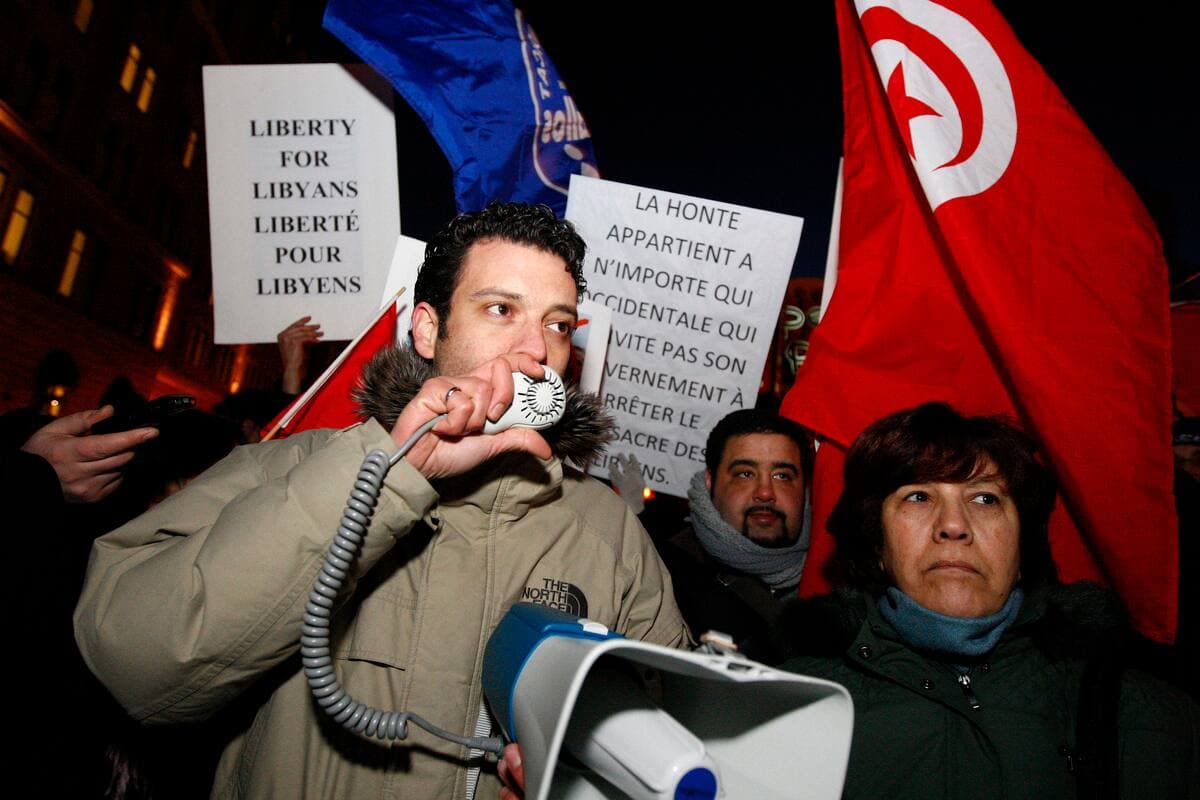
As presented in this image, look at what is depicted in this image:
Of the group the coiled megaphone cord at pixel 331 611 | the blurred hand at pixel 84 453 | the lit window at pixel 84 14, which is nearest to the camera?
the coiled megaphone cord at pixel 331 611

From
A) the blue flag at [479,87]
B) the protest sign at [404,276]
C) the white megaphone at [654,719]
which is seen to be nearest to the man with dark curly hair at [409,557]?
the white megaphone at [654,719]

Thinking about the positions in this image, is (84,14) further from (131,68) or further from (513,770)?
(513,770)

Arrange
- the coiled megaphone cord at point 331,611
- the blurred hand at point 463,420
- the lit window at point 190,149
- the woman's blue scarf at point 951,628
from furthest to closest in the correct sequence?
1. the lit window at point 190,149
2. the woman's blue scarf at point 951,628
3. the blurred hand at point 463,420
4. the coiled megaphone cord at point 331,611

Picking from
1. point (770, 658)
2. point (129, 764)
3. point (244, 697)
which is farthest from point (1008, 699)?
point (129, 764)

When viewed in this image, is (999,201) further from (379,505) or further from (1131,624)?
(379,505)

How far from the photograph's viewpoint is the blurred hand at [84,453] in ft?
6.61

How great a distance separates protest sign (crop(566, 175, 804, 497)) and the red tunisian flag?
683mm

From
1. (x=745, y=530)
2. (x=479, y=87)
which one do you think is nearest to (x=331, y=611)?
(x=745, y=530)

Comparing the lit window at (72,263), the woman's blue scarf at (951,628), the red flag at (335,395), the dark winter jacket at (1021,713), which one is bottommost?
the dark winter jacket at (1021,713)

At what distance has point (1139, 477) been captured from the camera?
2.11 m

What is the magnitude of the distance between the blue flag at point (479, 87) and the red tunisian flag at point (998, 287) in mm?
1558

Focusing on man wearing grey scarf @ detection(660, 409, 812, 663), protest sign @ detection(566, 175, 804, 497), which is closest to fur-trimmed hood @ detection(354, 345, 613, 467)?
man wearing grey scarf @ detection(660, 409, 812, 663)

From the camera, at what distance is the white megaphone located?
34.8 inches

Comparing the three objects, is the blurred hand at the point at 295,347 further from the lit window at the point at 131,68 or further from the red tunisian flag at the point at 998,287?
the lit window at the point at 131,68
